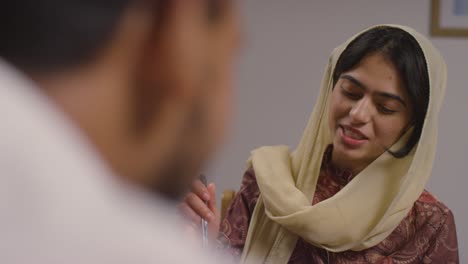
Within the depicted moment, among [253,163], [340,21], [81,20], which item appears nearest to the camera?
[81,20]

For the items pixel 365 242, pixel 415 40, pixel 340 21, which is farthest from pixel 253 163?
pixel 340 21

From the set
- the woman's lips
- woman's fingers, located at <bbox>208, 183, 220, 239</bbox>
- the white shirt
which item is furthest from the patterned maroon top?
the white shirt

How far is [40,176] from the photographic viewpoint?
0.17 m

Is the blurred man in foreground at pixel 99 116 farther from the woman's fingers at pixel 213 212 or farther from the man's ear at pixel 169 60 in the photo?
the woman's fingers at pixel 213 212

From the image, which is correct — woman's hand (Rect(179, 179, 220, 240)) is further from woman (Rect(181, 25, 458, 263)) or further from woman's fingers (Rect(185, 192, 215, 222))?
woman (Rect(181, 25, 458, 263))

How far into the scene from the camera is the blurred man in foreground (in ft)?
0.56

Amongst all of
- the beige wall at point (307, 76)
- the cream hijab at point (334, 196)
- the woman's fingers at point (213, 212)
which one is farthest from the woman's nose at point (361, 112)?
the beige wall at point (307, 76)

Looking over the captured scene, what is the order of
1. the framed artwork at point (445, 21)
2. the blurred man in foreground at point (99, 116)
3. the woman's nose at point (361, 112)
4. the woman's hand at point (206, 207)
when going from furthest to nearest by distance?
the framed artwork at point (445, 21), the woman's nose at point (361, 112), the woman's hand at point (206, 207), the blurred man in foreground at point (99, 116)

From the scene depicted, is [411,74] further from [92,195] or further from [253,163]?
[92,195]

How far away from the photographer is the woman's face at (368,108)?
1023mm

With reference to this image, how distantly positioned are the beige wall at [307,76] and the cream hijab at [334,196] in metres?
0.62

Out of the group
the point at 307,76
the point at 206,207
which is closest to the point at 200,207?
the point at 206,207

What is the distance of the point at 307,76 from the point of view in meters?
1.83

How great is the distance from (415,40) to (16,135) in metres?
0.98
